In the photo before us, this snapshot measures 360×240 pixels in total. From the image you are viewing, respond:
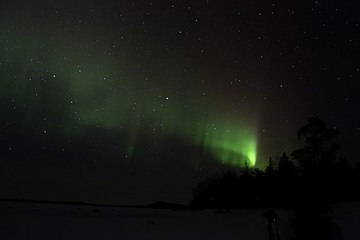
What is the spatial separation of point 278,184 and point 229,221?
3734 mm

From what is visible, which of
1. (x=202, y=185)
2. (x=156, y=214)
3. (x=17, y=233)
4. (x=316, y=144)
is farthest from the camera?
(x=202, y=185)

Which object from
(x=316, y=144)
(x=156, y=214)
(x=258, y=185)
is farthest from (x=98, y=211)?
(x=316, y=144)

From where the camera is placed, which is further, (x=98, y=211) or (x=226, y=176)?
(x=226, y=176)

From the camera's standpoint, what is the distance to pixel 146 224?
26875 mm

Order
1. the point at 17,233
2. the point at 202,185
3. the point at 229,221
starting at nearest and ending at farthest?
the point at 17,233 < the point at 229,221 < the point at 202,185

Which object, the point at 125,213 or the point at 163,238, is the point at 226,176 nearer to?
the point at 125,213

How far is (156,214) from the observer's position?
29.2 metres

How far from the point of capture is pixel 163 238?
25.5m

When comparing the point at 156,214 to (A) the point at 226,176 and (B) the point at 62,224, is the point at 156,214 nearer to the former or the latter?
(B) the point at 62,224

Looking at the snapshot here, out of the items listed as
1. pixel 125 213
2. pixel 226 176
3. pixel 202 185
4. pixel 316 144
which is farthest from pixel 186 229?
pixel 202 185

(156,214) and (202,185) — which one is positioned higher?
(202,185)

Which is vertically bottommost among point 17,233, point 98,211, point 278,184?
point 17,233

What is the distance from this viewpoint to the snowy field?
24.7 metres

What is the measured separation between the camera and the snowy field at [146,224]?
971 inches
